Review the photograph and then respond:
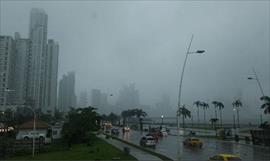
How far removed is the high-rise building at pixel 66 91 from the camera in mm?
181312

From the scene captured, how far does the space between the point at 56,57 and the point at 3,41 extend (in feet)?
90.5

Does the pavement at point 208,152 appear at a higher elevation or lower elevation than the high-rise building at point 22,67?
lower

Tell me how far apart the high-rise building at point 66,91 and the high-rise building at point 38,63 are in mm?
54089

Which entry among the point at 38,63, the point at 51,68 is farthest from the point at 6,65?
the point at 51,68

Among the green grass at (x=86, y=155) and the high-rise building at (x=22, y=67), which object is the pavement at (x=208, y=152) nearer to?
the green grass at (x=86, y=155)

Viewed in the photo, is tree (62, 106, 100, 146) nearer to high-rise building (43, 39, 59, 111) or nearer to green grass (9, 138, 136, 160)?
green grass (9, 138, 136, 160)

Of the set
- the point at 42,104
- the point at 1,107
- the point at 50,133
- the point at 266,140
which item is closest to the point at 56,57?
the point at 42,104

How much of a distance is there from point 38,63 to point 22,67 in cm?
646

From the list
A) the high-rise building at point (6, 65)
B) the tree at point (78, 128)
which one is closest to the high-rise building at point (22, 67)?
the high-rise building at point (6, 65)

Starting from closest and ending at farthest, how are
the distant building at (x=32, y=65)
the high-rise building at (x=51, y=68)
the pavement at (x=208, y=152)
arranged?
1. the pavement at (x=208, y=152)
2. the distant building at (x=32, y=65)
3. the high-rise building at (x=51, y=68)

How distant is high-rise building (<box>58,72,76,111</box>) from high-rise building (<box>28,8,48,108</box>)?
5409 centimetres

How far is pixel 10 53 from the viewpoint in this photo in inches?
3745

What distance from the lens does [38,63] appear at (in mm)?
114250

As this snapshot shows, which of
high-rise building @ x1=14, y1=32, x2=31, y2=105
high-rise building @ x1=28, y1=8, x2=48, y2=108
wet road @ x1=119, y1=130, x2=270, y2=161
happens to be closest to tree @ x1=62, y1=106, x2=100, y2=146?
wet road @ x1=119, y1=130, x2=270, y2=161
